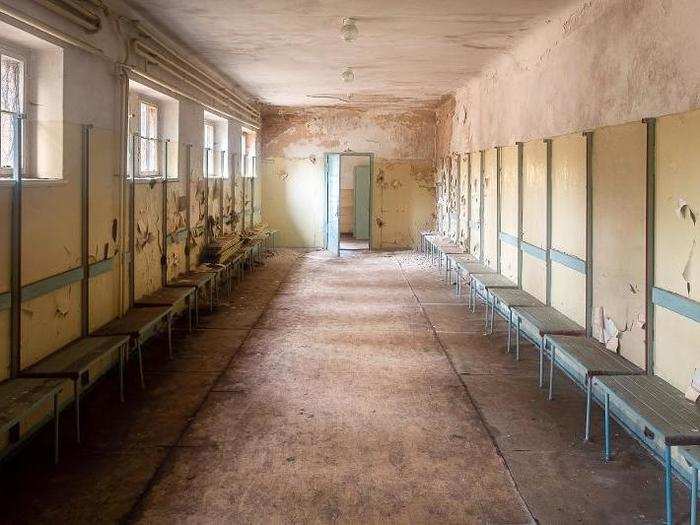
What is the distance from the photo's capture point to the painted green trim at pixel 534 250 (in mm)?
5719

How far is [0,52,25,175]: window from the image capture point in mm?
3695

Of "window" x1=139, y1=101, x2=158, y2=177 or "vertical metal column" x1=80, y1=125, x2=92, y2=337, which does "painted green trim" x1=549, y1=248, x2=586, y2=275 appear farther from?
"window" x1=139, y1=101, x2=158, y2=177

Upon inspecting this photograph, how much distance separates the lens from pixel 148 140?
6191 millimetres

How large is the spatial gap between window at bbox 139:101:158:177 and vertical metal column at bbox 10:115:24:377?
8.78 feet

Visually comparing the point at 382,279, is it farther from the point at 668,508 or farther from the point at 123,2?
the point at 668,508

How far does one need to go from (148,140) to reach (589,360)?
4489mm

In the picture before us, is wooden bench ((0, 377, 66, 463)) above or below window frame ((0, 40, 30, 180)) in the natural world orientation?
below

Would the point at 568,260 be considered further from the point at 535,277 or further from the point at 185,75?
the point at 185,75

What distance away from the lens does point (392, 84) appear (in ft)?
31.4

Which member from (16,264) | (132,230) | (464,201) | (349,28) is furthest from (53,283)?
(464,201)

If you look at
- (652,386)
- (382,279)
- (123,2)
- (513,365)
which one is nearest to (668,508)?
(652,386)

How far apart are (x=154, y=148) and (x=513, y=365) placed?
162 inches

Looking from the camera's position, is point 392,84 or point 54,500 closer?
point 54,500

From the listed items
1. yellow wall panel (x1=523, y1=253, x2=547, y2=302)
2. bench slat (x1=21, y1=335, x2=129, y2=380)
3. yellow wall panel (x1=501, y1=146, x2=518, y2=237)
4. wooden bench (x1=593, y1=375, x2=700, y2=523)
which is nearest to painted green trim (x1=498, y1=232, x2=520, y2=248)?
yellow wall panel (x1=501, y1=146, x2=518, y2=237)
